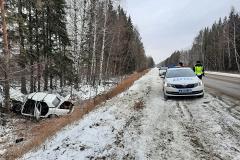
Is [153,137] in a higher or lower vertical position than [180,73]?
lower

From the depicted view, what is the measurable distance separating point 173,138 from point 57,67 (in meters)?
23.8

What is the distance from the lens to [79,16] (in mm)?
33094

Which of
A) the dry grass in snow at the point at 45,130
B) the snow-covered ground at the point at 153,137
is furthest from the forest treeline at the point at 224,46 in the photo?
the snow-covered ground at the point at 153,137

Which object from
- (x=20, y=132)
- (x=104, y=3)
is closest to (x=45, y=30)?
(x=104, y=3)

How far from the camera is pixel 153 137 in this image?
781cm

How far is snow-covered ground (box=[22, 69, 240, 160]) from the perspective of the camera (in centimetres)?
669

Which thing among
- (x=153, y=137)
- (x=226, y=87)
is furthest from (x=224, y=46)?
(x=153, y=137)

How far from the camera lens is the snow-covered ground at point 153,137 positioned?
6.69 meters

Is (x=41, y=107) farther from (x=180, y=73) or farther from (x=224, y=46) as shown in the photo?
(x=224, y=46)

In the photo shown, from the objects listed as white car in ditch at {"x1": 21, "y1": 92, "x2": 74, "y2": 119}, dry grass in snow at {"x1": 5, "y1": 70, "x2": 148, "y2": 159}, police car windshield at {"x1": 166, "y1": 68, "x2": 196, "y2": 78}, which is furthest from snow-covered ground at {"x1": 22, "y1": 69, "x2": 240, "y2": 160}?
white car in ditch at {"x1": 21, "y1": 92, "x2": 74, "y2": 119}

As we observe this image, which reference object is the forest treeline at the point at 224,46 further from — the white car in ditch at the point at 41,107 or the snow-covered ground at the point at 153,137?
the snow-covered ground at the point at 153,137

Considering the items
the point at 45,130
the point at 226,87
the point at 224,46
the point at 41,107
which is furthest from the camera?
the point at 224,46

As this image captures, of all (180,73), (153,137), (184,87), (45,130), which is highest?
(180,73)

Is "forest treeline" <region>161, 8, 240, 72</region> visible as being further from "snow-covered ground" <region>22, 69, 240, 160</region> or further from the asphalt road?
"snow-covered ground" <region>22, 69, 240, 160</region>
